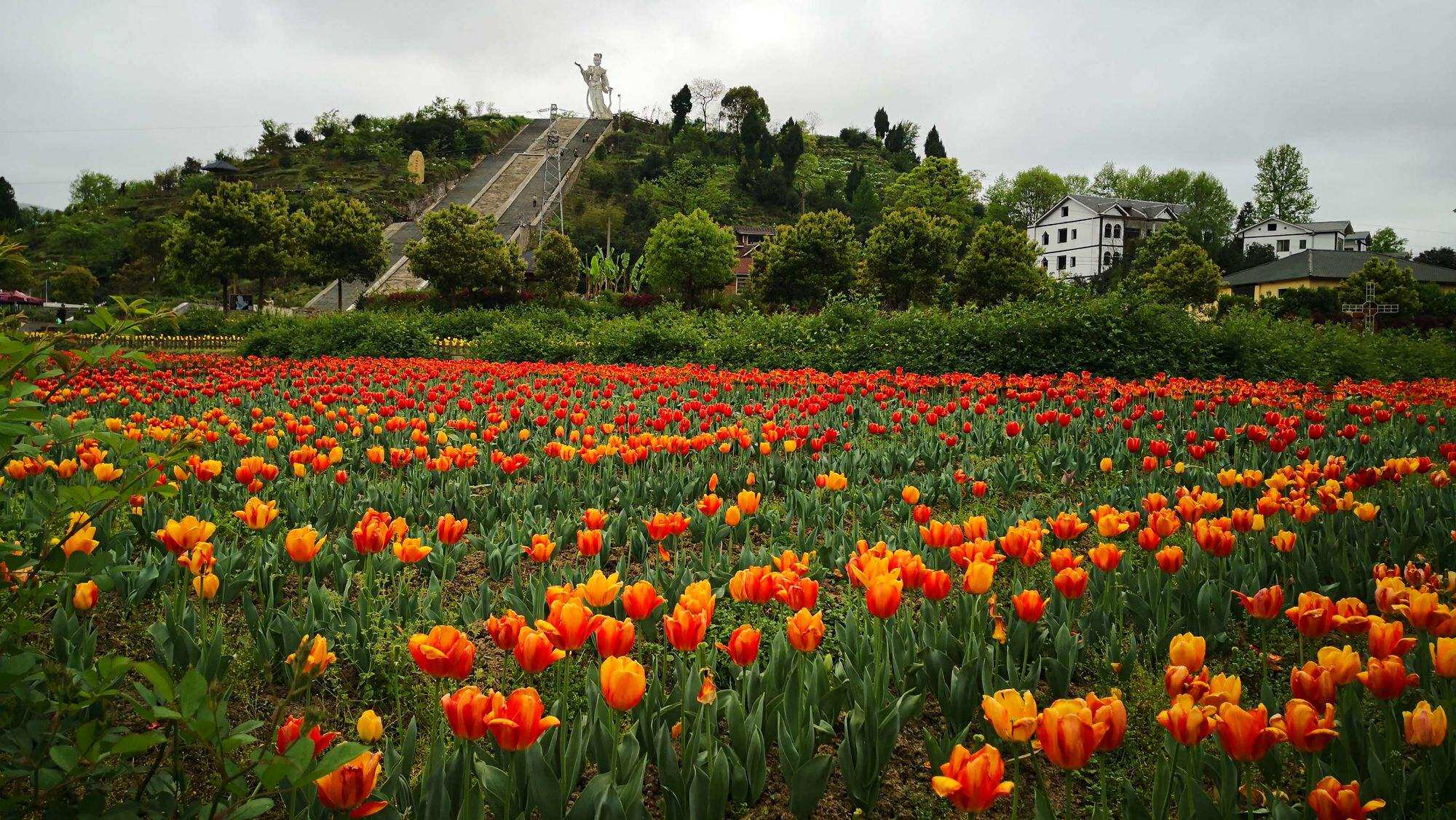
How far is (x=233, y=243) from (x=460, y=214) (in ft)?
26.4

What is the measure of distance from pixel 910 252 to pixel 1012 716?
1261 inches

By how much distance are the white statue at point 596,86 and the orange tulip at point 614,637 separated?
8012 cm

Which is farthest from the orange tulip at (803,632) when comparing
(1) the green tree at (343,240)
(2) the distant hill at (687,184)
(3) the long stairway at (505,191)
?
(2) the distant hill at (687,184)

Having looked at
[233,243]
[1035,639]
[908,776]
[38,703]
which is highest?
[233,243]

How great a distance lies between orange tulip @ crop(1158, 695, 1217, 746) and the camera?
1562 mm

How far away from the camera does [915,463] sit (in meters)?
5.94

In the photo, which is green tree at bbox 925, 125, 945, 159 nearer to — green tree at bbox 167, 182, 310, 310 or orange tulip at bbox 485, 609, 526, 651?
green tree at bbox 167, 182, 310, 310

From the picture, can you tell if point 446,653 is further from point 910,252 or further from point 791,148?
point 791,148

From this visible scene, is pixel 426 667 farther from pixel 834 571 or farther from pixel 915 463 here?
pixel 915 463

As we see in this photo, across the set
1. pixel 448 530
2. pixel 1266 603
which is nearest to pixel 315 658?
pixel 448 530

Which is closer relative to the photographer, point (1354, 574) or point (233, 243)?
point (1354, 574)

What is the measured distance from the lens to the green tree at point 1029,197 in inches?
3118

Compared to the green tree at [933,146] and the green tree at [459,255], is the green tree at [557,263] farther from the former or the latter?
the green tree at [933,146]

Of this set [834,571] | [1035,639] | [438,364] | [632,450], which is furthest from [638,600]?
[438,364]
